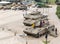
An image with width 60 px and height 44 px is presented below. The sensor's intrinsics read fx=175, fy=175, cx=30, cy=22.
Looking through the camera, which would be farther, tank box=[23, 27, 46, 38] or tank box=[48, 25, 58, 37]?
tank box=[48, 25, 58, 37]

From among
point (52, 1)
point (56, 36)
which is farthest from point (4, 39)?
point (52, 1)

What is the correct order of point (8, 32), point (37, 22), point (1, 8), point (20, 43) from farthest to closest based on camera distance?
point (1, 8), point (37, 22), point (8, 32), point (20, 43)

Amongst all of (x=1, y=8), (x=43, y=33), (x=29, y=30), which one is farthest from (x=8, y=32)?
(x=1, y=8)

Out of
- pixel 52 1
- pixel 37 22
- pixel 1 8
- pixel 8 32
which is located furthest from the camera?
pixel 52 1

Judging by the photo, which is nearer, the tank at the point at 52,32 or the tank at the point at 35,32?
the tank at the point at 35,32

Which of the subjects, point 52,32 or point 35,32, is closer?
point 35,32

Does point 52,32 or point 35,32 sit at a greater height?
point 35,32

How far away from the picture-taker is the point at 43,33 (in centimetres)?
2281

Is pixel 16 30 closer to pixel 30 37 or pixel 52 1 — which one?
pixel 30 37

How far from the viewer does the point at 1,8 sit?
4778cm

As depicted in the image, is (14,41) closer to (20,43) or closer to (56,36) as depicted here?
(20,43)

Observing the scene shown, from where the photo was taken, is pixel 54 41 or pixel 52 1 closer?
pixel 54 41

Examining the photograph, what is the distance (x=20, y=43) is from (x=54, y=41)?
13.5ft

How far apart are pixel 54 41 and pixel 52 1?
3532 centimetres
